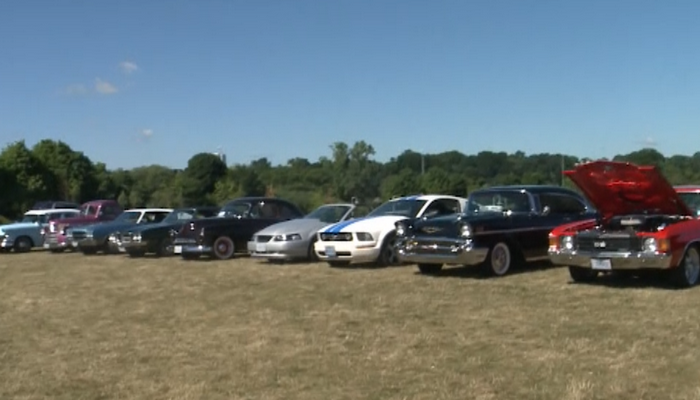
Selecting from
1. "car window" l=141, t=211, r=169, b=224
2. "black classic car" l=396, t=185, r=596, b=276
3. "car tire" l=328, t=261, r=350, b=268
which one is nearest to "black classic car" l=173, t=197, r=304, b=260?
"car tire" l=328, t=261, r=350, b=268

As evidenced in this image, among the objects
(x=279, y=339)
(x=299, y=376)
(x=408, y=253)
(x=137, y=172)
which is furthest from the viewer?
(x=137, y=172)

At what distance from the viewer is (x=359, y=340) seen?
9.11 metres

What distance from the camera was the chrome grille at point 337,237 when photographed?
642 inches

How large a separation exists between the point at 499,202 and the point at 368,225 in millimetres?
2717

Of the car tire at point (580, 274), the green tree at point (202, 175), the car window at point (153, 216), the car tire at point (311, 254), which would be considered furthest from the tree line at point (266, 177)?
the car tire at point (580, 274)

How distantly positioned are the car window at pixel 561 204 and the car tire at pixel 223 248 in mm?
8063

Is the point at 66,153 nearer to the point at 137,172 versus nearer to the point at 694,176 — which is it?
the point at 137,172

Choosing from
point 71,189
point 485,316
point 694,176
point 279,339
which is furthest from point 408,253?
point 71,189

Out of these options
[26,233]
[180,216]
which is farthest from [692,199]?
[26,233]

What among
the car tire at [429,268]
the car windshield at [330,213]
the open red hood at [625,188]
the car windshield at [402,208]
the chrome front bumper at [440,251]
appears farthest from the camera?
the car windshield at [330,213]

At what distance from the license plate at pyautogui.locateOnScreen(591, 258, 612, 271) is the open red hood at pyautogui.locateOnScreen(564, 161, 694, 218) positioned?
3.64ft

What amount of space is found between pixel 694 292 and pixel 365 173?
119 feet

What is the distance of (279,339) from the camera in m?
9.37

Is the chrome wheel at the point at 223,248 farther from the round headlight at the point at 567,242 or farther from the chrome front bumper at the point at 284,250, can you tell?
the round headlight at the point at 567,242
